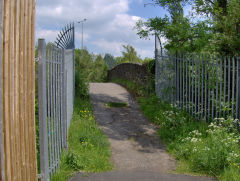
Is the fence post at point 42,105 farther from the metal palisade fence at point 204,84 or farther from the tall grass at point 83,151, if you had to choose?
the metal palisade fence at point 204,84

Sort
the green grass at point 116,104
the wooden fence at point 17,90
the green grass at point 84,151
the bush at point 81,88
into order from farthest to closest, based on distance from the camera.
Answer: the green grass at point 116,104 < the bush at point 81,88 < the green grass at point 84,151 < the wooden fence at point 17,90

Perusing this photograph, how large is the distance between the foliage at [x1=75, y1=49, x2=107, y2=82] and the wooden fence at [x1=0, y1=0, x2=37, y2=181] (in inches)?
1013

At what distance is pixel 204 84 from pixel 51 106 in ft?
16.0

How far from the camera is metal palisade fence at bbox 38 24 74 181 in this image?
394 cm

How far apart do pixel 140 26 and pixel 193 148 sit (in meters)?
5.99

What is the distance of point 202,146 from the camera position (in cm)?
587

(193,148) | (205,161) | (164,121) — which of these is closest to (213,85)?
(164,121)

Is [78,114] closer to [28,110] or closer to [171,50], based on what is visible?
[171,50]

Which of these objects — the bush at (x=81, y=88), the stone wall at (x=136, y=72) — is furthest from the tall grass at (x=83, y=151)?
the stone wall at (x=136, y=72)

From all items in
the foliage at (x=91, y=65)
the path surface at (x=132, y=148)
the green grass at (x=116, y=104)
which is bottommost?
the path surface at (x=132, y=148)

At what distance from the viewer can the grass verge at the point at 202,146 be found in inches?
202

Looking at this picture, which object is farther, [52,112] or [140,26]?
[140,26]

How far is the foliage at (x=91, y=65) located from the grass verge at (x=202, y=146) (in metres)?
22.0

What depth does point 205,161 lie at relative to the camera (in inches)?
207
